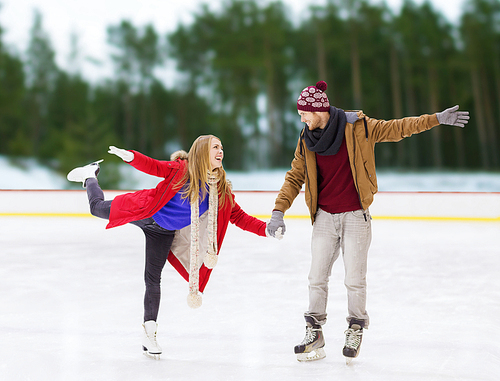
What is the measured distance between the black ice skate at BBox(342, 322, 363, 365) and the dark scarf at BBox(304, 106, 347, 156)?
2.59 feet

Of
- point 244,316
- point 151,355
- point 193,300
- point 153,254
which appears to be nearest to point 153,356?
point 151,355

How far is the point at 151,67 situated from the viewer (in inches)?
425

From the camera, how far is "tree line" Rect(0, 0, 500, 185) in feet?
31.1

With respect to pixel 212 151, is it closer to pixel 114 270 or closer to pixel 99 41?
pixel 114 270

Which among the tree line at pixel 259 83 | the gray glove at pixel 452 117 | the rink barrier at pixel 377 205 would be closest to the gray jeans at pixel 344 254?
the gray glove at pixel 452 117

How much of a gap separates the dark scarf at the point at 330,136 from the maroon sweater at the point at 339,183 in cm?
7

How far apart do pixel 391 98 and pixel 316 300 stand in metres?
7.87

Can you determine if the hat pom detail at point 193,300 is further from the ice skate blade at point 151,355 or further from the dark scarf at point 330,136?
the dark scarf at point 330,136

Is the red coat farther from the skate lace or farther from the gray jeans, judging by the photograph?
the skate lace

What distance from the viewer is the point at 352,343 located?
2.32 meters

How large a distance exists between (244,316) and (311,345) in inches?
30.2

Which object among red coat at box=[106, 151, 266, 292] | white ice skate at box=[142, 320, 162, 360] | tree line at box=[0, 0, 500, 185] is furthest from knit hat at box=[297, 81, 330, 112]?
Result: tree line at box=[0, 0, 500, 185]

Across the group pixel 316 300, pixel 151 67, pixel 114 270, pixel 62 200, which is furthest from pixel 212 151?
pixel 151 67

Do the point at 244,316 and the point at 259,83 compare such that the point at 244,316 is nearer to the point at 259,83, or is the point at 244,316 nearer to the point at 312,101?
the point at 312,101
